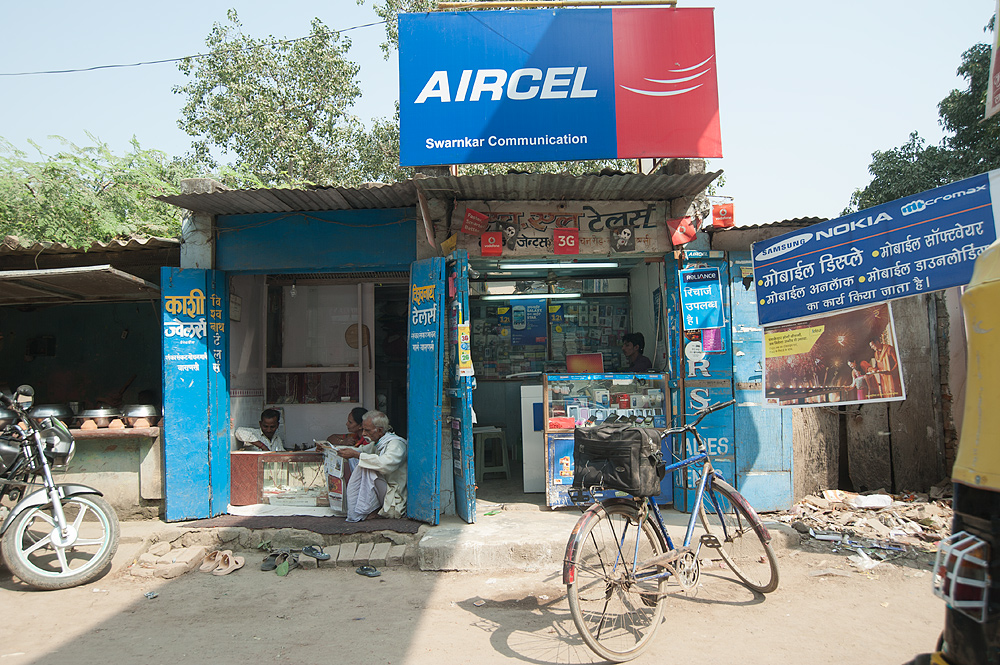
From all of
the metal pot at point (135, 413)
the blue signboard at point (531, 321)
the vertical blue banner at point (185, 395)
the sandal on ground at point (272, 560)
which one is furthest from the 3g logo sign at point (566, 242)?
the metal pot at point (135, 413)

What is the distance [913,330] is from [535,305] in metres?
4.23

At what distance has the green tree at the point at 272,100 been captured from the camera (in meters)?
15.4

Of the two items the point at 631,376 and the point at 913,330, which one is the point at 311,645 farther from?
the point at 913,330

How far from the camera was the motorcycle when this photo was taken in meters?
4.57

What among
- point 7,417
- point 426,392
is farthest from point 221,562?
point 426,392

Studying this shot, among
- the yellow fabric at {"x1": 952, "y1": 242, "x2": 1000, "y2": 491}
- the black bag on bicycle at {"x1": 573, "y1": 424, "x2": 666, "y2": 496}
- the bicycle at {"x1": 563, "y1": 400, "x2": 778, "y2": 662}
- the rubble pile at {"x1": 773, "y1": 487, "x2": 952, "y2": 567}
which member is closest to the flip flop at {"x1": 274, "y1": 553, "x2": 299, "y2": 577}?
the bicycle at {"x1": 563, "y1": 400, "x2": 778, "y2": 662}

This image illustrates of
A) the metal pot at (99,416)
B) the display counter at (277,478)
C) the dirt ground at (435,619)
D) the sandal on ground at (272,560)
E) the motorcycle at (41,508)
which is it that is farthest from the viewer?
the display counter at (277,478)

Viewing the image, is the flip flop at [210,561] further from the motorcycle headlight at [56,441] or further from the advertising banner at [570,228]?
the advertising banner at [570,228]

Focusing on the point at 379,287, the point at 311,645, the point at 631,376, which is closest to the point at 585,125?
the point at 631,376

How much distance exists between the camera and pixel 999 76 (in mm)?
4891

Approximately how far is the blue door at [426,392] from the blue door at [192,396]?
1991mm

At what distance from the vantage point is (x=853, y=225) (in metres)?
4.58

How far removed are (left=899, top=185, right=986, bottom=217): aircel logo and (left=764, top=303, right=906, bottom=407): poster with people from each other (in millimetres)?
683

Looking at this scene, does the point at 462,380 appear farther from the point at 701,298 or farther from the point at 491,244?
the point at 701,298
